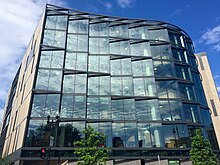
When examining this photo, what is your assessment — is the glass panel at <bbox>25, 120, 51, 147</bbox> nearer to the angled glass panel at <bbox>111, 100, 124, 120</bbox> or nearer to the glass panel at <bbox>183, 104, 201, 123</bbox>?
the angled glass panel at <bbox>111, 100, 124, 120</bbox>

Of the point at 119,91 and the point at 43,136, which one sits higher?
the point at 119,91

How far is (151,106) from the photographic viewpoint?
30875 millimetres

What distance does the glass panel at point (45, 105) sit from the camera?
2652 centimetres

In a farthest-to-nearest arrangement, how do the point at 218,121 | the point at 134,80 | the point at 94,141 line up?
the point at 218,121 < the point at 134,80 < the point at 94,141

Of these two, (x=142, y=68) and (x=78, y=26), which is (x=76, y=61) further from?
(x=142, y=68)

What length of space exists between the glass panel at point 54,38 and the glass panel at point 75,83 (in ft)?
20.8

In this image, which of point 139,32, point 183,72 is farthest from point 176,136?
point 139,32

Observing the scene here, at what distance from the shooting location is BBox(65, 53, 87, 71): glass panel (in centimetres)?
3171

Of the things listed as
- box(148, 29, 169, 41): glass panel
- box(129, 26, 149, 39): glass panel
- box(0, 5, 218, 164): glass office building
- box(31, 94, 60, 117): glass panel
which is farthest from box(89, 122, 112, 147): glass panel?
box(148, 29, 169, 41): glass panel

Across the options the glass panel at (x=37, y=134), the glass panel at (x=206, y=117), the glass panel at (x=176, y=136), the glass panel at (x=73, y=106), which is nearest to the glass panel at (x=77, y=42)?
the glass panel at (x=73, y=106)

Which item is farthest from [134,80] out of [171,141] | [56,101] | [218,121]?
[218,121]

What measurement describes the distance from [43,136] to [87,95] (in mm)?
8922

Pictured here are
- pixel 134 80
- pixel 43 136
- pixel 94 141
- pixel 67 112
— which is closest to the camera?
pixel 94 141

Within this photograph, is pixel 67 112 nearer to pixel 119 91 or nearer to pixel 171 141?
pixel 119 91
